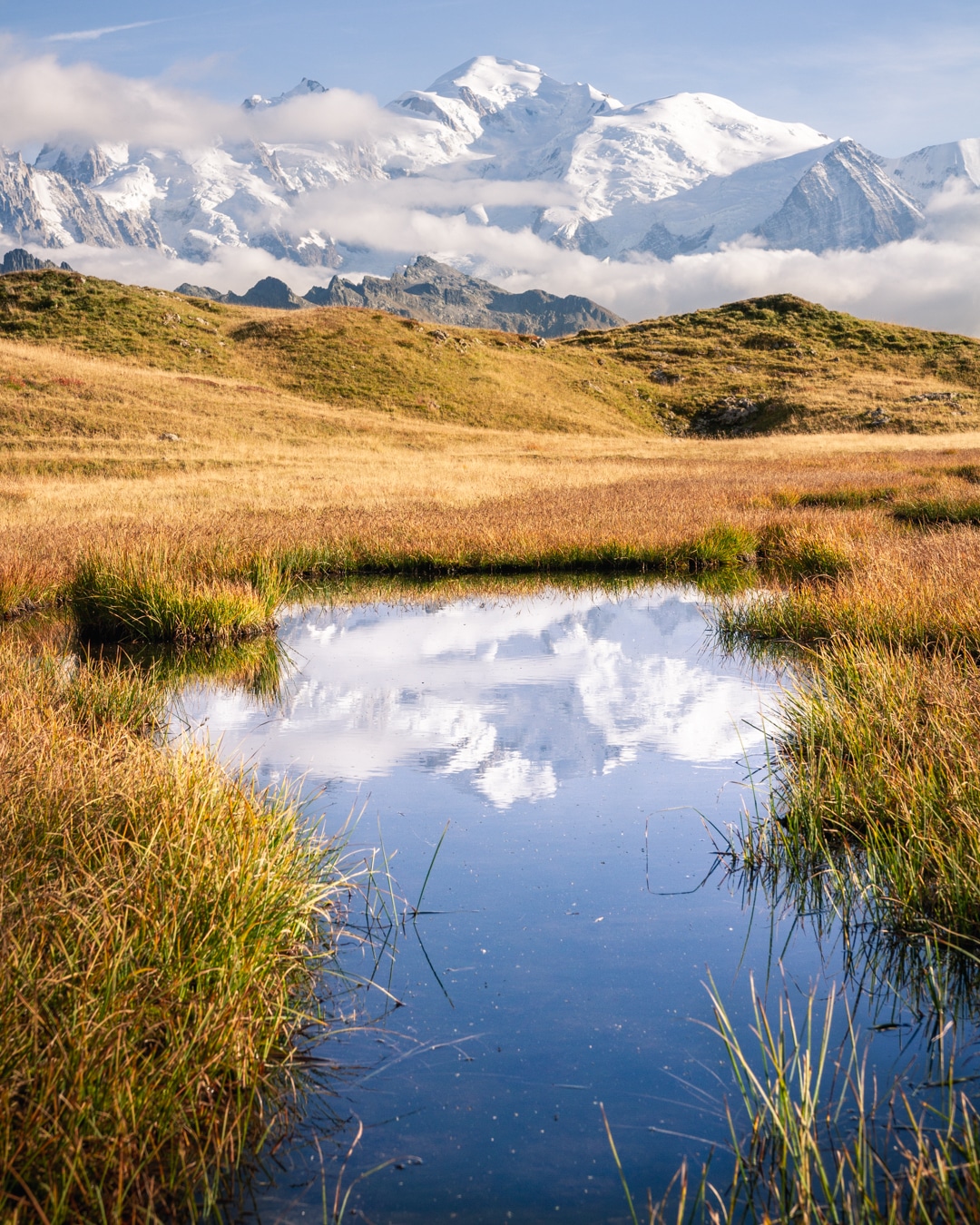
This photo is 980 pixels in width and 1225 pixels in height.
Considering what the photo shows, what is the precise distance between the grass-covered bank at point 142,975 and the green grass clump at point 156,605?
265 inches

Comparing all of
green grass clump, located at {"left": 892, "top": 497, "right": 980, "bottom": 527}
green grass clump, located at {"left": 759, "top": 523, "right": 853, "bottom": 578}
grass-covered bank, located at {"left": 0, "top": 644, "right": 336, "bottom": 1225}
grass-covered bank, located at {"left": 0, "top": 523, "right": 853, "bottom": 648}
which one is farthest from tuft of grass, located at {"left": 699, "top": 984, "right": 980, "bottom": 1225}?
green grass clump, located at {"left": 892, "top": 497, "right": 980, "bottom": 527}

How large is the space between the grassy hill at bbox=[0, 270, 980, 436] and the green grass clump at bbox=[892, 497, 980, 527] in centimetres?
3866

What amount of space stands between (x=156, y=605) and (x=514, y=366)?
6379cm

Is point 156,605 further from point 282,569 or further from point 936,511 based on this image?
point 936,511

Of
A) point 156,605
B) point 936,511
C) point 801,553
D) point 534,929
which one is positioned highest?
point 936,511

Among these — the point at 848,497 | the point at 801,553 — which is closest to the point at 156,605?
the point at 801,553

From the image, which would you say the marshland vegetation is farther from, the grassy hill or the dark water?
the grassy hill

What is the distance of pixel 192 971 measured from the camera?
392 centimetres

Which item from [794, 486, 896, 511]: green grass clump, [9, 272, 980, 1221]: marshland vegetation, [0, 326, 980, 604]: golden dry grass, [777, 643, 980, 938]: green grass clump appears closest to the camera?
[9, 272, 980, 1221]: marshland vegetation

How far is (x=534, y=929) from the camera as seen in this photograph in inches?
207

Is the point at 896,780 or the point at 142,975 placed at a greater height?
the point at 896,780

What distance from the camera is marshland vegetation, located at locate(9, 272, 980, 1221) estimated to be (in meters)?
3.33

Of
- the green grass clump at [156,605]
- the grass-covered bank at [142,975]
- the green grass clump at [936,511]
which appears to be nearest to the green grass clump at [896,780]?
the grass-covered bank at [142,975]

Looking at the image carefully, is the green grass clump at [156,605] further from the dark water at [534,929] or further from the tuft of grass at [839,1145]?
the tuft of grass at [839,1145]
